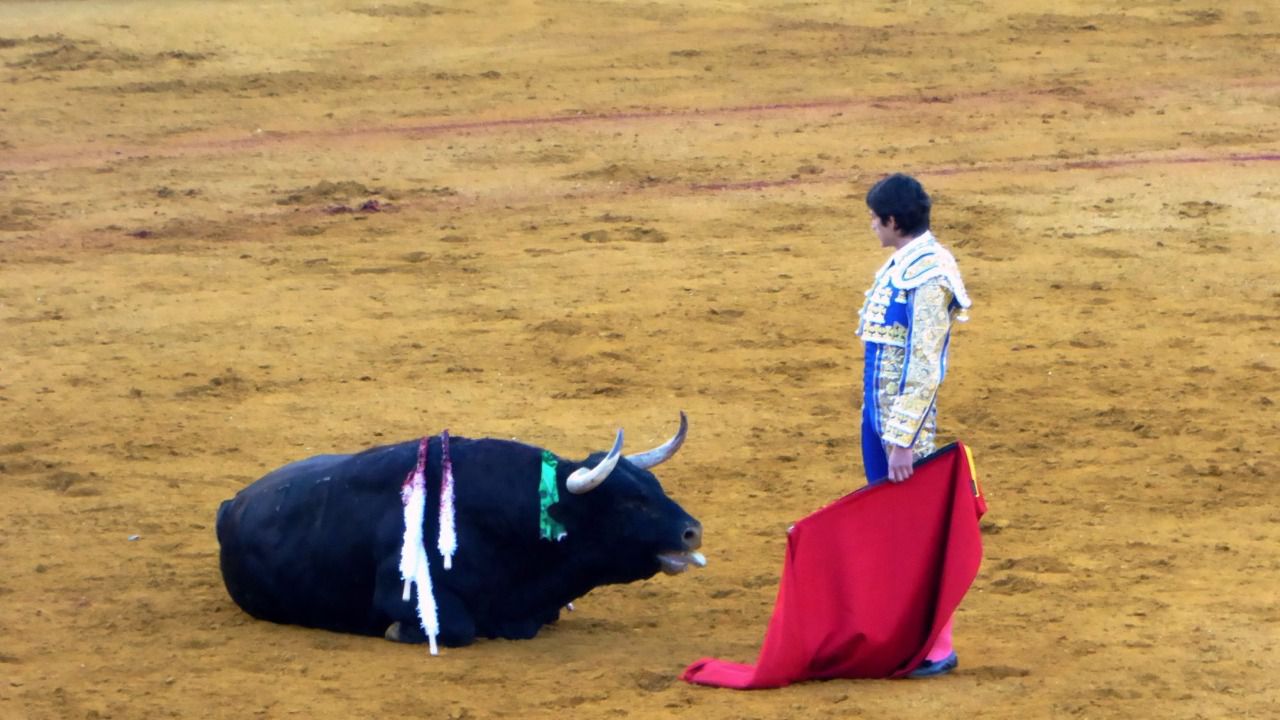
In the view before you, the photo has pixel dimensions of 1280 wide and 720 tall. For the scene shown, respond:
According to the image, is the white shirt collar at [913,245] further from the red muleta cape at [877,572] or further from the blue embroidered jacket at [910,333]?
the red muleta cape at [877,572]

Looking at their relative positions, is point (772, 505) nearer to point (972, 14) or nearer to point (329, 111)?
point (329, 111)

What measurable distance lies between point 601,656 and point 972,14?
530 inches

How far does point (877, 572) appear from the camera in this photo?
5.75 metres

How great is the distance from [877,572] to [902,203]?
3.69 ft

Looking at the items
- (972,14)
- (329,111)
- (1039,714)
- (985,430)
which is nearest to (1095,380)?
(985,430)

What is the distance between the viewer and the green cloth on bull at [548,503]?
6.35 metres

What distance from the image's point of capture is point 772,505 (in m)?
7.85

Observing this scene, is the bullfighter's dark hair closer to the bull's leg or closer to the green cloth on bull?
the green cloth on bull

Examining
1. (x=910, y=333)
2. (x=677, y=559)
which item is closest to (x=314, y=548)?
(x=677, y=559)

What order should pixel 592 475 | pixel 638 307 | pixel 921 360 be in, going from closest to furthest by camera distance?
pixel 921 360 → pixel 592 475 → pixel 638 307

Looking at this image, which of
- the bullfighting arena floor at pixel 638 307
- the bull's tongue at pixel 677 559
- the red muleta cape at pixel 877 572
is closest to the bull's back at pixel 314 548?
the bullfighting arena floor at pixel 638 307

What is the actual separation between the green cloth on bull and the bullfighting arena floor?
1.19ft

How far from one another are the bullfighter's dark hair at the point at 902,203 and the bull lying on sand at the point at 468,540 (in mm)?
1293

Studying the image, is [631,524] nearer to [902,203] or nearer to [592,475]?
[592,475]
